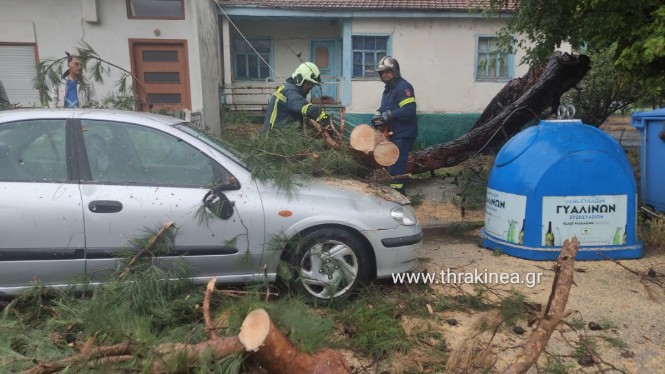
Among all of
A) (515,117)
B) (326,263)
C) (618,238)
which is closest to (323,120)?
(326,263)

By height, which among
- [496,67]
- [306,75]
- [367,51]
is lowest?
[306,75]

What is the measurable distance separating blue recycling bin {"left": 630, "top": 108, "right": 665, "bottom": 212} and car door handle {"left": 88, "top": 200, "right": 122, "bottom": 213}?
6.22m

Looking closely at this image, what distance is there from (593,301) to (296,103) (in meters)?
3.36

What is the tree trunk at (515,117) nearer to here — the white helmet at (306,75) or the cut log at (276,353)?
the white helmet at (306,75)

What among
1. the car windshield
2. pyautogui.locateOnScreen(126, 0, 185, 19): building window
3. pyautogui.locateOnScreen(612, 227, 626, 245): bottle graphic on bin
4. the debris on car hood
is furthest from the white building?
the debris on car hood

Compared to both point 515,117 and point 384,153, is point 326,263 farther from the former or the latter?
point 515,117

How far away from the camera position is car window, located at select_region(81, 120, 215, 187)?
348cm

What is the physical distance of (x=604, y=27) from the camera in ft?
17.5

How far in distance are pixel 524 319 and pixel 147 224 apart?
2.95 metres

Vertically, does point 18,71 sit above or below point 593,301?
above

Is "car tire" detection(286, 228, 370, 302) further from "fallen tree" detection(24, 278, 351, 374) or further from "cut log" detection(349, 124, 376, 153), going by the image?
"fallen tree" detection(24, 278, 351, 374)

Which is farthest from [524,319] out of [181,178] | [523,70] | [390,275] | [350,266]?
[523,70]

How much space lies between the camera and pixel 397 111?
5922 millimetres

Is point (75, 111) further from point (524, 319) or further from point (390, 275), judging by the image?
point (524, 319)
